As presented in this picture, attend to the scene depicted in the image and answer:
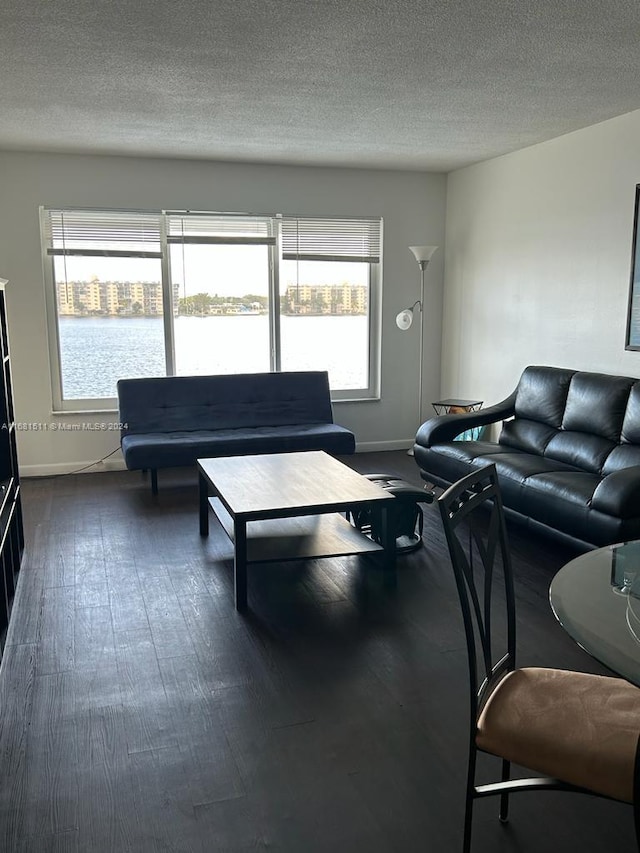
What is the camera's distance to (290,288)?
6.33 m

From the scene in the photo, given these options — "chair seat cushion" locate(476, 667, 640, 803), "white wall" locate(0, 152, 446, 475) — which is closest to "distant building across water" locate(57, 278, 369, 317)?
"white wall" locate(0, 152, 446, 475)

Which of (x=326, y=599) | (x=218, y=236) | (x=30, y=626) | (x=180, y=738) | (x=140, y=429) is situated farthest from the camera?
(x=218, y=236)

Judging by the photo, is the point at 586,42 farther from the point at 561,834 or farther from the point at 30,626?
the point at 30,626

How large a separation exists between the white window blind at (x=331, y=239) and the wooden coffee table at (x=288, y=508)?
2598 millimetres

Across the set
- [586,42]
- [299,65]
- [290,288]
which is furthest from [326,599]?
[290,288]

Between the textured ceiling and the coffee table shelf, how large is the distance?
212 centimetres

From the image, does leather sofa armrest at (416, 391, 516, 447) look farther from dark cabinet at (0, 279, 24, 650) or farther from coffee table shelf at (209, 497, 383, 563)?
Result: dark cabinet at (0, 279, 24, 650)

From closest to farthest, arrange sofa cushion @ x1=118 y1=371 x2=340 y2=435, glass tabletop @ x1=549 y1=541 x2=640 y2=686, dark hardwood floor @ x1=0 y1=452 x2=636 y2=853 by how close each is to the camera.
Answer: glass tabletop @ x1=549 y1=541 x2=640 y2=686
dark hardwood floor @ x1=0 y1=452 x2=636 y2=853
sofa cushion @ x1=118 y1=371 x2=340 y2=435

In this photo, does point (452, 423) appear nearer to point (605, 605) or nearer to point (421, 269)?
point (421, 269)

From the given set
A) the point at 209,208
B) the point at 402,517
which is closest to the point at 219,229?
the point at 209,208

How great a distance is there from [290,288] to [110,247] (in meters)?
1.51

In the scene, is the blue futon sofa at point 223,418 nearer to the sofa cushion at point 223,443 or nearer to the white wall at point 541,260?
the sofa cushion at point 223,443

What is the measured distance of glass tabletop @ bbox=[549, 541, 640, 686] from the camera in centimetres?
144

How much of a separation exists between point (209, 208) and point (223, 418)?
171 cm
